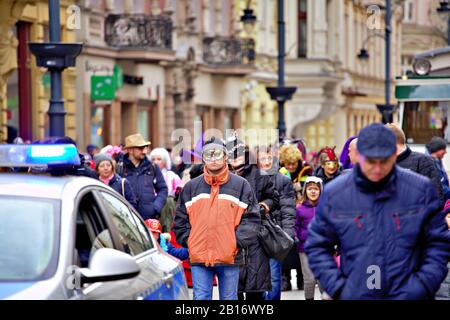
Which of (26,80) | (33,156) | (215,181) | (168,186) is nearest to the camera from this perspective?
(33,156)

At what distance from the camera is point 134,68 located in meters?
37.1

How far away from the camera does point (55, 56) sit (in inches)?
731

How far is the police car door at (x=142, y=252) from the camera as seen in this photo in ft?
26.1

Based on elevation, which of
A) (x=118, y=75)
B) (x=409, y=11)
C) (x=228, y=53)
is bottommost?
(x=118, y=75)

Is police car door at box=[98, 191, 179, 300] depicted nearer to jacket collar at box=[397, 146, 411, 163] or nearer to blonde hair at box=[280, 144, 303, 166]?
jacket collar at box=[397, 146, 411, 163]

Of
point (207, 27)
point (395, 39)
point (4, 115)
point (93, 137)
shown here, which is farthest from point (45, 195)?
point (395, 39)

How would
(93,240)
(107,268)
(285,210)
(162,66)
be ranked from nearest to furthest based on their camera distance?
(107,268) < (93,240) < (285,210) < (162,66)

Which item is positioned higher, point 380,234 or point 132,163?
point 380,234

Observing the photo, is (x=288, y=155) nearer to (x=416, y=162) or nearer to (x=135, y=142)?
(x=135, y=142)

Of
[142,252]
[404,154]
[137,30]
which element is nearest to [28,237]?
[142,252]

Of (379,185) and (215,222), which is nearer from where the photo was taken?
(379,185)

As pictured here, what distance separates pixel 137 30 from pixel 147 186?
763 inches

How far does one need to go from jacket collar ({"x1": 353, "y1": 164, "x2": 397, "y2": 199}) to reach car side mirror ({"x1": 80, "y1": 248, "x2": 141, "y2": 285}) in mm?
1179
